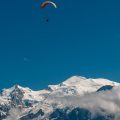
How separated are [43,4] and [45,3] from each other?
241 cm

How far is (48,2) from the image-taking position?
189375 mm

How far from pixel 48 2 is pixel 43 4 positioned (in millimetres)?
4843

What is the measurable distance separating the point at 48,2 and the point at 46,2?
2.17m

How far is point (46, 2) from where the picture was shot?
19138 centimetres

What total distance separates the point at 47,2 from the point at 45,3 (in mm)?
1309

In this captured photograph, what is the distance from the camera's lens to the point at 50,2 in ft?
615

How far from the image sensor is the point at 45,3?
191500 mm

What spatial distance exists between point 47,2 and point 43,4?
3667 mm

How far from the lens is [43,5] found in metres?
192

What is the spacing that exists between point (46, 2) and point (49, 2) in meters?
3.14

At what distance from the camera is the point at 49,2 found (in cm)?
18850

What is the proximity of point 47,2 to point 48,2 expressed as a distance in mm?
1205

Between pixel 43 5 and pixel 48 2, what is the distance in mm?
3507

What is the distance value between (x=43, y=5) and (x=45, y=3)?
1233mm
